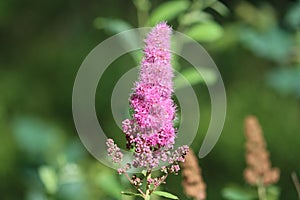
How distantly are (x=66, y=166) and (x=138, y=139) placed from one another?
96 cm

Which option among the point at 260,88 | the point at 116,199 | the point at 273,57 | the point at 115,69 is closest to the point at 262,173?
the point at 116,199

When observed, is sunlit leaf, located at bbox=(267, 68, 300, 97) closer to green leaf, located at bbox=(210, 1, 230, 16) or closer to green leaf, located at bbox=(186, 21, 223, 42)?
green leaf, located at bbox=(210, 1, 230, 16)

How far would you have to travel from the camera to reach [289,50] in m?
2.46

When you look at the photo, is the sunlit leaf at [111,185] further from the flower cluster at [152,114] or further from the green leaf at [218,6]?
the flower cluster at [152,114]

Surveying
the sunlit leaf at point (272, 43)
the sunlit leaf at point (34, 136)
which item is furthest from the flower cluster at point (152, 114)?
the sunlit leaf at point (272, 43)

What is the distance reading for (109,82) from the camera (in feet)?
13.9

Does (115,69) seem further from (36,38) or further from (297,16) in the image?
(297,16)

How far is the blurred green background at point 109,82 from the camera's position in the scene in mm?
2160

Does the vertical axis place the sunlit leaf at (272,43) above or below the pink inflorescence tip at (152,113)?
above

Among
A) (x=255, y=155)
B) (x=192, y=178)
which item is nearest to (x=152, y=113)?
(x=192, y=178)

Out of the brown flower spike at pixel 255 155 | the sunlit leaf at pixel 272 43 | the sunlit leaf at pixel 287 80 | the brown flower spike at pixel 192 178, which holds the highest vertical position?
the sunlit leaf at pixel 272 43

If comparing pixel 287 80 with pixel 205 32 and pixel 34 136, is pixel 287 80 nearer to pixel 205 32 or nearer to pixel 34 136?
pixel 205 32

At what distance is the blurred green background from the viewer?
2160 millimetres

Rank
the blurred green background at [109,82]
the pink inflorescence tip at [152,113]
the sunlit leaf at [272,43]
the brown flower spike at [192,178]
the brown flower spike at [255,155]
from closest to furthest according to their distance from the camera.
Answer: the pink inflorescence tip at [152,113] → the brown flower spike at [192,178] → the brown flower spike at [255,155] → the blurred green background at [109,82] → the sunlit leaf at [272,43]
